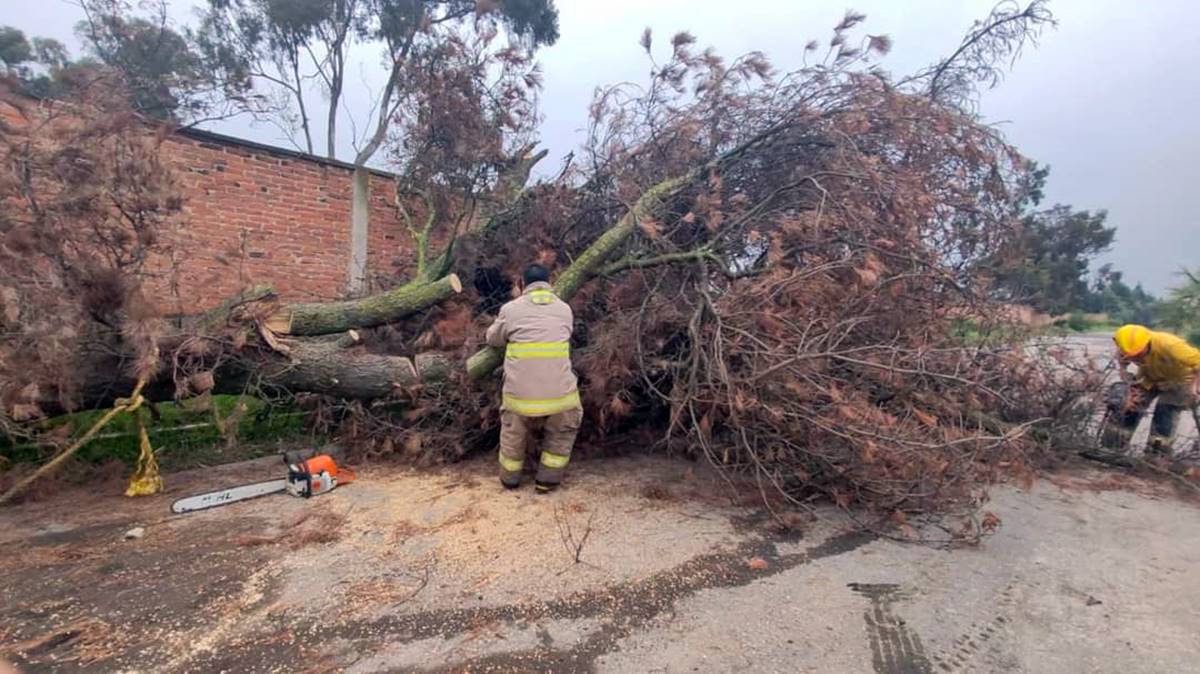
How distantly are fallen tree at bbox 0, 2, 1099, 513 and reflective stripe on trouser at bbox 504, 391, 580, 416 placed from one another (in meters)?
0.40

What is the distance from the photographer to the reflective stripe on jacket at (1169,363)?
15.7 feet

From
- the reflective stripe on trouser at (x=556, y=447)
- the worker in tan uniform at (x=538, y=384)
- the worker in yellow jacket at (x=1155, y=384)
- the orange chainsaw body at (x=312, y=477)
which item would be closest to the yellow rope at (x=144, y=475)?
the orange chainsaw body at (x=312, y=477)

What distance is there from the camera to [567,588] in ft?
9.05

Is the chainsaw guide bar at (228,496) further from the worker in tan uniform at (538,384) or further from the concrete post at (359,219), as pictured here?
the concrete post at (359,219)

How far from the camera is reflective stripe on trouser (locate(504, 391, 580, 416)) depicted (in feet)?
12.7

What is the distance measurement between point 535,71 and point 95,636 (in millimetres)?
5616

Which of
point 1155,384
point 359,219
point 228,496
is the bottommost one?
point 228,496

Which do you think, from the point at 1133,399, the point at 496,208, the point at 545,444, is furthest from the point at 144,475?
the point at 1133,399

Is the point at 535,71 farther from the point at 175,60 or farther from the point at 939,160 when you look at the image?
the point at 175,60

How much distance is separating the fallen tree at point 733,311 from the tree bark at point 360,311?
0.02 metres

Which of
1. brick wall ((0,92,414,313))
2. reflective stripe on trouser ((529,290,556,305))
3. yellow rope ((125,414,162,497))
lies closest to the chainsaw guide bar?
yellow rope ((125,414,162,497))

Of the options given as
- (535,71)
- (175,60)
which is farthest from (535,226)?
(175,60)

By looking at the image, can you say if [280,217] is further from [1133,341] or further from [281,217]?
[1133,341]

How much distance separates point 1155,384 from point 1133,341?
478mm
